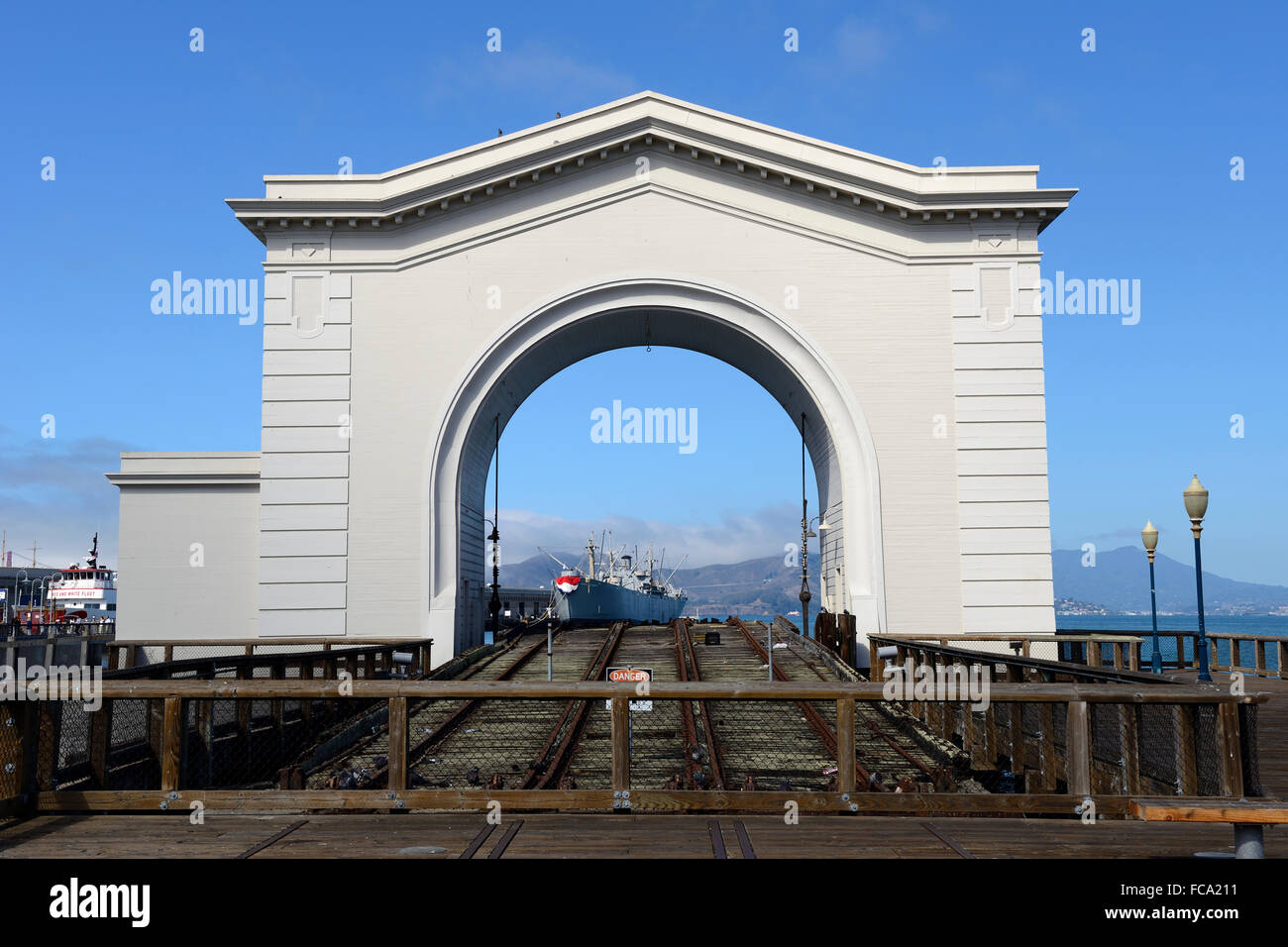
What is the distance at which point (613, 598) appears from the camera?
69.1m

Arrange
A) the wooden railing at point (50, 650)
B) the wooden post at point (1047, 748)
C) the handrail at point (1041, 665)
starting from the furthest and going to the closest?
the wooden railing at point (50, 650), the wooden post at point (1047, 748), the handrail at point (1041, 665)

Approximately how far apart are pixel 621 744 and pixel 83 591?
3494 inches

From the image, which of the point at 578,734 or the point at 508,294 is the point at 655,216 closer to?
the point at 508,294

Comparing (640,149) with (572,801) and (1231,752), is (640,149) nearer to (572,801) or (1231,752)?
(572,801)

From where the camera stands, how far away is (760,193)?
24.3 m

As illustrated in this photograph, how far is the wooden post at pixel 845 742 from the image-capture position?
762 cm

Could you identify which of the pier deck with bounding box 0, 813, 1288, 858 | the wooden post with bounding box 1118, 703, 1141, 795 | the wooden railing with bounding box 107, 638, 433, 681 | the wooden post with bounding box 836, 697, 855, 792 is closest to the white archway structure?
the wooden railing with bounding box 107, 638, 433, 681

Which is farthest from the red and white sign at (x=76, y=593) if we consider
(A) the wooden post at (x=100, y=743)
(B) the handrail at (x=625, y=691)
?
(B) the handrail at (x=625, y=691)

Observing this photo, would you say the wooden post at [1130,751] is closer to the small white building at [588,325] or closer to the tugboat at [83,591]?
the small white building at [588,325]

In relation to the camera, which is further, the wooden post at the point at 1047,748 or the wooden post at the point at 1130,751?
the wooden post at the point at 1047,748

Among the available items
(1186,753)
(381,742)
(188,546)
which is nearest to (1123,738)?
(1186,753)

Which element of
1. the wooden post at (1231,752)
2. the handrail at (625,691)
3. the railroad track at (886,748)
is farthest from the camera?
the railroad track at (886,748)

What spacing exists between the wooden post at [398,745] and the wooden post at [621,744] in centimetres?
157
